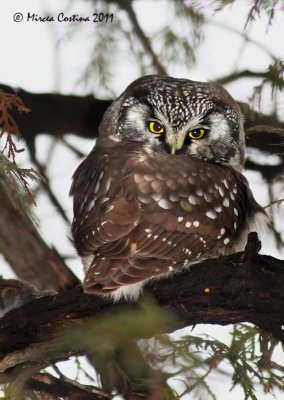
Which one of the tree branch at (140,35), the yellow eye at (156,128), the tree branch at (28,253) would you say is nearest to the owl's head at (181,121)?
the yellow eye at (156,128)

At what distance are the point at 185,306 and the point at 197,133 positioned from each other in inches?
39.4

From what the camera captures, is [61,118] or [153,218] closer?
[153,218]

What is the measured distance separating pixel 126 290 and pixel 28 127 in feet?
4.83

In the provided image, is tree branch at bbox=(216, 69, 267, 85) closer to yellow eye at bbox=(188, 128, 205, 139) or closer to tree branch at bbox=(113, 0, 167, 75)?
tree branch at bbox=(113, 0, 167, 75)

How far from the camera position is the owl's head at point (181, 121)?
3.54 metres

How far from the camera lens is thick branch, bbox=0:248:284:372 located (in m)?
2.70

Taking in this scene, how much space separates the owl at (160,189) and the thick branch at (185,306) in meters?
0.09

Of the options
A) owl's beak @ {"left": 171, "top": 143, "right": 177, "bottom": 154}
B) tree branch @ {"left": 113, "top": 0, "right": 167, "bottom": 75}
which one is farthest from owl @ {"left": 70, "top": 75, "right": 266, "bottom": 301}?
tree branch @ {"left": 113, "top": 0, "right": 167, "bottom": 75}

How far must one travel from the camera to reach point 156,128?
3.58 meters


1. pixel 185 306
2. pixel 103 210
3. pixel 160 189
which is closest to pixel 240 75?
pixel 160 189

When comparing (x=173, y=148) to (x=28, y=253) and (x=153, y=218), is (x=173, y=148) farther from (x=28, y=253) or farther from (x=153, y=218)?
(x=28, y=253)

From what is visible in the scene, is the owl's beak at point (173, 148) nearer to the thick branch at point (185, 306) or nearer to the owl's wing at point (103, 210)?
the owl's wing at point (103, 210)

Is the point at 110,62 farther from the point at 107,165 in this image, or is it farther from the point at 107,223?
the point at 107,223

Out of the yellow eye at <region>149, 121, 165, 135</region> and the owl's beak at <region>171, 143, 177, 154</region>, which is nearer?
the owl's beak at <region>171, 143, 177, 154</region>
